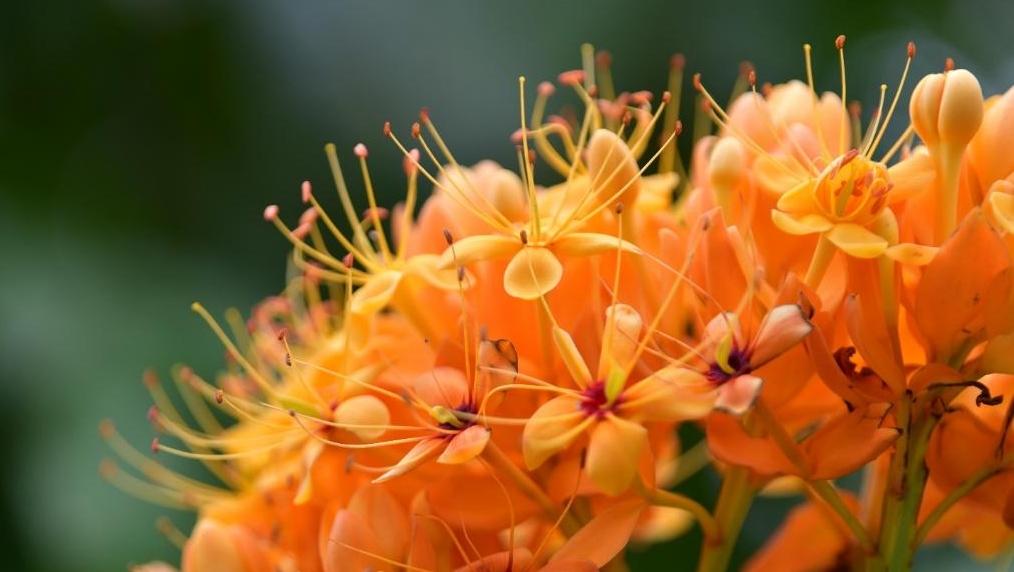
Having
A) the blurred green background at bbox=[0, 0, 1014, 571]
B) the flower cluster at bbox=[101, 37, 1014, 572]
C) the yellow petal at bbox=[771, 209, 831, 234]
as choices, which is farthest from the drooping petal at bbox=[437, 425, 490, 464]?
the blurred green background at bbox=[0, 0, 1014, 571]

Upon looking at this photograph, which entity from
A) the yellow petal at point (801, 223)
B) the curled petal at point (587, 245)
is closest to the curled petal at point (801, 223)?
the yellow petal at point (801, 223)

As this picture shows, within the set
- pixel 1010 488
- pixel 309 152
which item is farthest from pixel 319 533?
pixel 309 152

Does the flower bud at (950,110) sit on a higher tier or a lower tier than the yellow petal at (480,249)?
lower

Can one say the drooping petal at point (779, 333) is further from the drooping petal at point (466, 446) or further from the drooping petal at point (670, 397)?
the drooping petal at point (466, 446)

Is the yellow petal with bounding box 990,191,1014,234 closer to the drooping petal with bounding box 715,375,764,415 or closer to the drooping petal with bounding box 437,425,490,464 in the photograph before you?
the drooping petal with bounding box 715,375,764,415

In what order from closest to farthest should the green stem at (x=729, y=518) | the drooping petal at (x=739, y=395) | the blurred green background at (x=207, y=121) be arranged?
the drooping petal at (x=739, y=395)
the green stem at (x=729, y=518)
the blurred green background at (x=207, y=121)

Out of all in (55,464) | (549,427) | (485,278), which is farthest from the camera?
(55,464)

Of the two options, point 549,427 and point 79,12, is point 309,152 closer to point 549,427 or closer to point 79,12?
point 79,12
